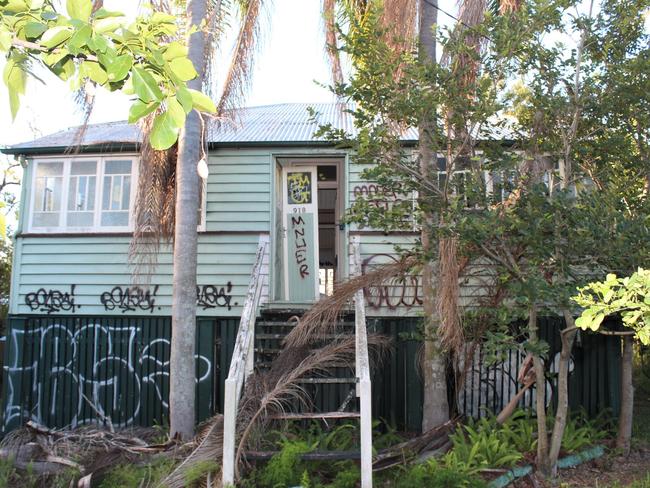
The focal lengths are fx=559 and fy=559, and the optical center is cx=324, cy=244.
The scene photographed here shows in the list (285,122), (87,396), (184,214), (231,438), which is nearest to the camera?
(231,438)

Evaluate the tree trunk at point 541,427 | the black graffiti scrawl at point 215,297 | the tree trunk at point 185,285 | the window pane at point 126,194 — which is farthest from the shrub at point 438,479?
the window pane at point 126,194

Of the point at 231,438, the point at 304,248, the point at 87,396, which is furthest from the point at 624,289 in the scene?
the point at 87,396

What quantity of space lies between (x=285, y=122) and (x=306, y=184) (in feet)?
6.15

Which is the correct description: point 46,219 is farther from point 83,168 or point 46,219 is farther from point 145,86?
point 145,86

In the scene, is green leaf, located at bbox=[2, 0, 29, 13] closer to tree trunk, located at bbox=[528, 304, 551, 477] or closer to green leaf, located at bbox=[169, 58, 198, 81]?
green leaf, located at bbox=[169, 58, 198, 81]

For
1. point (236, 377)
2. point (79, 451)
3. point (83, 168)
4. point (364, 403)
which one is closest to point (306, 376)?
point (236, 377)

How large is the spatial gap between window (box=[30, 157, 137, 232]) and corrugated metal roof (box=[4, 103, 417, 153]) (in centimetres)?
34

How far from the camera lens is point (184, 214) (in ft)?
22.2

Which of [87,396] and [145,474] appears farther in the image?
[87,396]

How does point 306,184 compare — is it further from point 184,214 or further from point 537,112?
point 537,112

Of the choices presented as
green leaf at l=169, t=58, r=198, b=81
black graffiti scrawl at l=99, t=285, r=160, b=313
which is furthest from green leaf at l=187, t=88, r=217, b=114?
black graffiti scrawl at l=99, t=285, r=160, b=313

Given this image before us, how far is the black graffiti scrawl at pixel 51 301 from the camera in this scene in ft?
29.4

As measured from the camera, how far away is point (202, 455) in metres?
5.49

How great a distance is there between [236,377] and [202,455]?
849 mm
